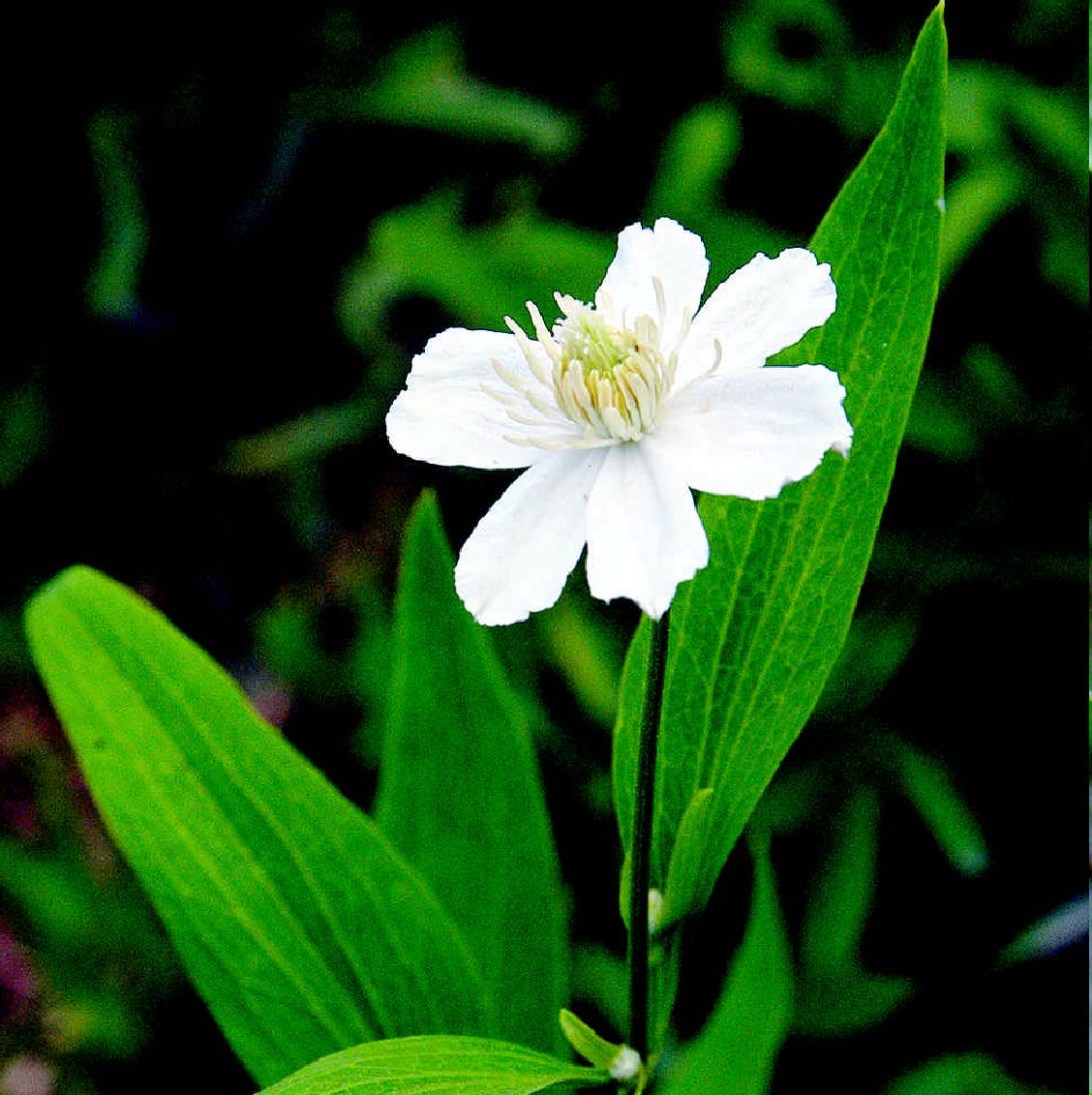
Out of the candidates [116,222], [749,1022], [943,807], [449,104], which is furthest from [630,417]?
[116,222]

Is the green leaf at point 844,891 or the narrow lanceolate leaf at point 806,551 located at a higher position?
the narrow lanceolate leaf at point 806,551

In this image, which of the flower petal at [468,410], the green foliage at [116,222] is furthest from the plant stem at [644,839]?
the green foliage at [116,222]

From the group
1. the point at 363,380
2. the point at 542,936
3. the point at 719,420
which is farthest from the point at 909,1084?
the point at 363,380

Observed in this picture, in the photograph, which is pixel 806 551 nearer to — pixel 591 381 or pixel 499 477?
pixel 591 381

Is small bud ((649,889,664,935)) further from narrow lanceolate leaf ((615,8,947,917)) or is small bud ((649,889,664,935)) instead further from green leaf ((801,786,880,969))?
green leaf ((801,786,880,969))

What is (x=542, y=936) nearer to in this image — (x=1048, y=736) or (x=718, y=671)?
(x=718, y=671)

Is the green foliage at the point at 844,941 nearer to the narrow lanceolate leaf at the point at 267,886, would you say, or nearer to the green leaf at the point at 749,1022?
the green leaf at the point at 749,1022
